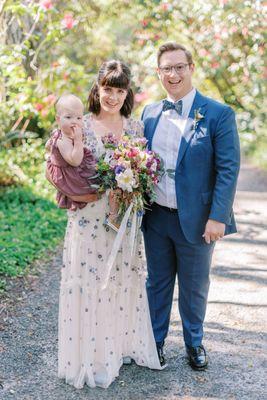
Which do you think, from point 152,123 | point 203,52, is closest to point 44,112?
point 203,52

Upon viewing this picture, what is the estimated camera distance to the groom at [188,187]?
3246 millimetres

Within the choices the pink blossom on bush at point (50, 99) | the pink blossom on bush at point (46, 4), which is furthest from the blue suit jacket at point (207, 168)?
the pink blossom on bush at point (50, 99)

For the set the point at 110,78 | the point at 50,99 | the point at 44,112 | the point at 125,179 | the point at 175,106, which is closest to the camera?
the point at 125,179

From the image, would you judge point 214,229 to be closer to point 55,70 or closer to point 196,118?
point 196,118

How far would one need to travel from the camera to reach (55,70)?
312 inches

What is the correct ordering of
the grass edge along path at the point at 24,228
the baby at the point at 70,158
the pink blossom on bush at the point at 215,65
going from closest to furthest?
the baby at the point at 70,158 < the grass edge along path at the point at 24,228 < the pink blossom on bush at the point at 215,65

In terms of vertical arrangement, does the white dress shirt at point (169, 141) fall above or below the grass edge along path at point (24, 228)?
above

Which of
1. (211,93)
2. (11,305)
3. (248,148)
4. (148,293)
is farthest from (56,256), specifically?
(248,148)

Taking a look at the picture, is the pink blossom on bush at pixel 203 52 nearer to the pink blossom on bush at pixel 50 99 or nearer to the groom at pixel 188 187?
the pink blossom on bush at pixel 50 99

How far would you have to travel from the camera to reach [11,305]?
4.59 meters

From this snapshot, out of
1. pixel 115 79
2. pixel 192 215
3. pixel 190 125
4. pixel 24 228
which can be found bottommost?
pixel 24 228

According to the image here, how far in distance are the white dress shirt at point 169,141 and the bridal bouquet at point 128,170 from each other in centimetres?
16

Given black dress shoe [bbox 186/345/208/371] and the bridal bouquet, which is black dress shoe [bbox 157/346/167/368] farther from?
the bridal bouquet

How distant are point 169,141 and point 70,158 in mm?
668
